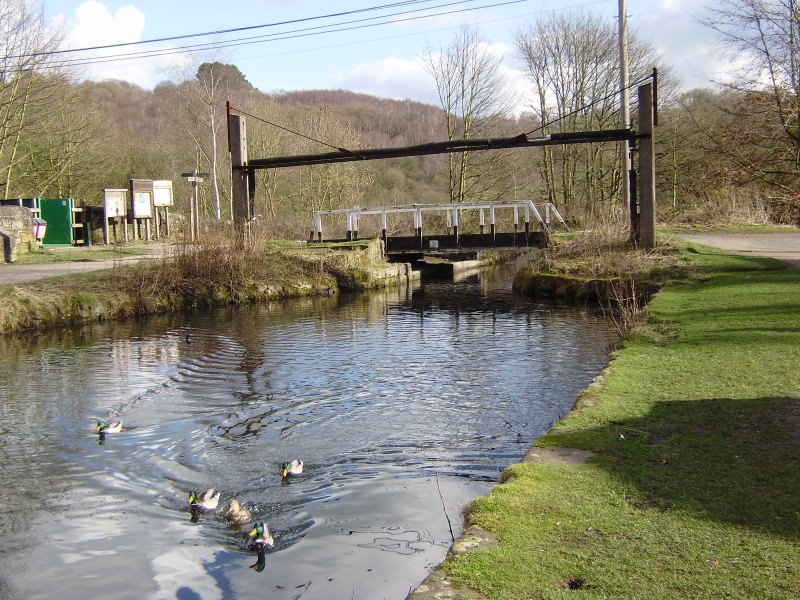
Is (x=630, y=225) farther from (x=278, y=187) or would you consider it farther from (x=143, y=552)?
(x=278, y=187)

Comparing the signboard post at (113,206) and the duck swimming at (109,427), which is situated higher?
the signboard post at (113,206)

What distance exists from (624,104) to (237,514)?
2098cm

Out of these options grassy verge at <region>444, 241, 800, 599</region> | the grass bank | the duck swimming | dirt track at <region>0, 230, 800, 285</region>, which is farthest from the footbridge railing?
the duck swimming

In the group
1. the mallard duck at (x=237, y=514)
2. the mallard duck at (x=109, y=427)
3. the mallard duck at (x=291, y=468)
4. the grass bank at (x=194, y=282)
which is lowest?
the mallard duck at (x=237, y=514)

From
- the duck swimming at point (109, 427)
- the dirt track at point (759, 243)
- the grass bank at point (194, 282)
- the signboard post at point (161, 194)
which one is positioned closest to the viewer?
the duck swimming at point (109, 427)

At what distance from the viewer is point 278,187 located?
43531 mm

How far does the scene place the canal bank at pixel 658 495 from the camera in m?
3.85

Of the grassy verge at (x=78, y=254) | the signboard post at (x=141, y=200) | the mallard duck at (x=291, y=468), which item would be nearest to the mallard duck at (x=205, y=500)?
the mallard duck at (x=291, y=468)

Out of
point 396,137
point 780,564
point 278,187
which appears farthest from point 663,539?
point 396,137

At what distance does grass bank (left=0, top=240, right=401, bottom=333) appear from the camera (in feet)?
54.7

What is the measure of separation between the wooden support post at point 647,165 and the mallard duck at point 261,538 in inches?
638

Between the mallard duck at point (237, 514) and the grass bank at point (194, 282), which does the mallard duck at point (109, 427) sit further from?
the grass bank at point (194, 282)

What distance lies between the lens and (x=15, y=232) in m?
23.4

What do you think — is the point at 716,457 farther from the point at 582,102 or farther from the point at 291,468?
the point at 582,102
